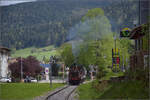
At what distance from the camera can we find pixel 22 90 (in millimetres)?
10195

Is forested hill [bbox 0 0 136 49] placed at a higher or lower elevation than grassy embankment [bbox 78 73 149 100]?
higher

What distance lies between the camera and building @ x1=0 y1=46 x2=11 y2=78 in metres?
9.55

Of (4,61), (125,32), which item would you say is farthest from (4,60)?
(125,32)

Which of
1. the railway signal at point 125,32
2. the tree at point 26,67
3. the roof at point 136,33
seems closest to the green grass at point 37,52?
the tree at point 26,67

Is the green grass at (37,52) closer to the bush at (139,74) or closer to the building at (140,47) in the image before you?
the bush at (139,74)

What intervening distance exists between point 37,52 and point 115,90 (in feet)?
9.25

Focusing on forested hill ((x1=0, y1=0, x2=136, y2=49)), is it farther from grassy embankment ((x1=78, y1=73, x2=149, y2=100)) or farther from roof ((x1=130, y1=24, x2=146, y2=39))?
grassy embankment ((x1=78, y1=73, x2=149, y2=100))

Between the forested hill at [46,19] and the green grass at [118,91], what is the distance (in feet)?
6.18

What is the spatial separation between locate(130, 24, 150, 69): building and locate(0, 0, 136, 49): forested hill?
23.0 inches

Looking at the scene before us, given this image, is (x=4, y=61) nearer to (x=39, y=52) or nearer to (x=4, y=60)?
(x=4, y=60)

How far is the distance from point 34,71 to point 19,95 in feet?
3.42

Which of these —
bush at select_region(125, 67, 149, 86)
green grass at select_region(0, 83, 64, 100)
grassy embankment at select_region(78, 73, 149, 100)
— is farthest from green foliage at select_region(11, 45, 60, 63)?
bush at select_region(125, 67, 149, 86)

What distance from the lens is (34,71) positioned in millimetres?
9672

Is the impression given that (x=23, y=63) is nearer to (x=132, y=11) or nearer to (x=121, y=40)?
(x=121, y=40)
